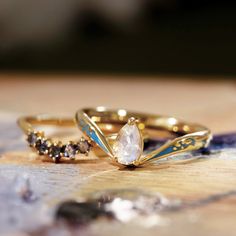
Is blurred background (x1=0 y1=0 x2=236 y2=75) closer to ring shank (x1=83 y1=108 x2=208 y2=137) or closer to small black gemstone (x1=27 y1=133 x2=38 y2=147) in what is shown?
ring shank (x1=83 y1=108 x2=208 y2=137)

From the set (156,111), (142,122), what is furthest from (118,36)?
(142,122)

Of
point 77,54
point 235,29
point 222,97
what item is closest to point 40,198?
point 222,97

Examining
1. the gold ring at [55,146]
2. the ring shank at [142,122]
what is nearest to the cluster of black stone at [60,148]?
the gold ring at [55,146]

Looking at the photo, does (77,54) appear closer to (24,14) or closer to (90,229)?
(24,14)

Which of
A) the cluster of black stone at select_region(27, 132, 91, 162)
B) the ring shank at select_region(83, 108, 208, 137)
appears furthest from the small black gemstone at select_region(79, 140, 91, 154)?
the ring shank at select_region(83, 108, 208, 137)

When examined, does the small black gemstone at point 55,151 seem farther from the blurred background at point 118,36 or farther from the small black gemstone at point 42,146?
the blurred background at point 118,36

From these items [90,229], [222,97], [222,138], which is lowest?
[90,229]

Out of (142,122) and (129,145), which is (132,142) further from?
(142,122)
